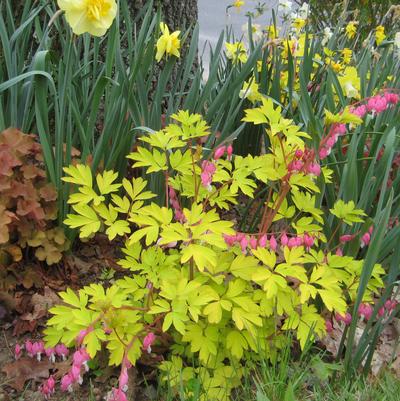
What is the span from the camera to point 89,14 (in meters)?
1.63

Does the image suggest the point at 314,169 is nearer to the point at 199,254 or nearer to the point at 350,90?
the point at 199,254

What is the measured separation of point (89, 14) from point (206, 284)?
0.86 metres

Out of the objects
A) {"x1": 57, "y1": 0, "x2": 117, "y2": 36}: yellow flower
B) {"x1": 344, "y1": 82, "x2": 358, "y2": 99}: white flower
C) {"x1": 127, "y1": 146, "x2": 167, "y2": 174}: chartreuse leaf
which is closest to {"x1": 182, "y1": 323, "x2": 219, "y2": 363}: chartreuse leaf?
{"x1": 127, "y1": 146, "x2": 167, "y2": 174}: chartreuse leaf

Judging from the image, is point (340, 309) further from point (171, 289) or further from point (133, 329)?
point (133, 329)

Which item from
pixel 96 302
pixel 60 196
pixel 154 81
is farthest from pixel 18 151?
pixel 154 81

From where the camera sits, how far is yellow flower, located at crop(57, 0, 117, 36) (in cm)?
161

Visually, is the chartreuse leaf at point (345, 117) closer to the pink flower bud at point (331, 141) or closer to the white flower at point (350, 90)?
the pink flower bud at point (331, 141)

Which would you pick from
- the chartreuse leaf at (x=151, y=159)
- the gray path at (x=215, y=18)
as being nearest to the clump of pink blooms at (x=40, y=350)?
the chartreuse leaf at (x=151, y=159)

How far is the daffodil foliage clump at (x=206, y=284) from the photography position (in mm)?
1464

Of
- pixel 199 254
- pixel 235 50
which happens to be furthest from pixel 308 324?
pixel 235 50

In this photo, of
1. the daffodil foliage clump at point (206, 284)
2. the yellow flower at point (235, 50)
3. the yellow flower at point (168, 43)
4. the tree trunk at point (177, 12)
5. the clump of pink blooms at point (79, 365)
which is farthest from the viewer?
the tree trunk at point (177, 12)

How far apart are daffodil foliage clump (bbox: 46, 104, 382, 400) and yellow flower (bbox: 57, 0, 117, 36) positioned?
37 cm

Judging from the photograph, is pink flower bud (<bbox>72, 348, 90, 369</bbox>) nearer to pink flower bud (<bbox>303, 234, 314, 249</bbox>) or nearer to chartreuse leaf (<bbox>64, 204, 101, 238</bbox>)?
chartreuse leaf (<bbox>64, 204, 101, 238</bbox>)

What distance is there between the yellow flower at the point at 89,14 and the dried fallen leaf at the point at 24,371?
3.34ft
